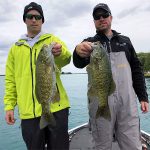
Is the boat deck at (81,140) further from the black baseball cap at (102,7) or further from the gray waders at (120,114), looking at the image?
the black baseball cap at (102,7)

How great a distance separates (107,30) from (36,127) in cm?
195

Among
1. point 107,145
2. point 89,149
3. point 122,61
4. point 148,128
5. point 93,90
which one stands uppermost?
point 122,61

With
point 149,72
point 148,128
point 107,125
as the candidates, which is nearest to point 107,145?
point 107,125

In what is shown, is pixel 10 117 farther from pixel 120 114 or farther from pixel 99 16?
pixel 99 16

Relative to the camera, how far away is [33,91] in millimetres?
4836

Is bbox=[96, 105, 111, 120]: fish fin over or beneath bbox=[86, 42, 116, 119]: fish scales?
beneath

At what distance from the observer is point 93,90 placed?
4266 mm

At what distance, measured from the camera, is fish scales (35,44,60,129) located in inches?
161

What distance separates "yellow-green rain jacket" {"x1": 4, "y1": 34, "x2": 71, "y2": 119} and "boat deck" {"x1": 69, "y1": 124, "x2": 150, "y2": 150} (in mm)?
2423

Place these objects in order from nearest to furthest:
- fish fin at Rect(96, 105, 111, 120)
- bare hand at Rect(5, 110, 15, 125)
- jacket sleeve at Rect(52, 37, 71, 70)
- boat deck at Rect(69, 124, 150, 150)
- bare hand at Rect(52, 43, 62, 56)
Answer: bare hand at Rect(52, 43, 62, 56) → fish fin at Rect(96, 105, 111, 120) → jacket sleeve at Rect(52, 37, 71, 70) → bare hand at Rect(5, 110, 15, 125) → boat deck at Rect(69, 124, 150, 150)

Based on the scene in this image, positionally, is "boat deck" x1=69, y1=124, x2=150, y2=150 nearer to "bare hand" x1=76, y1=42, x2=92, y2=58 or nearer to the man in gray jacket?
the man in gray jacket

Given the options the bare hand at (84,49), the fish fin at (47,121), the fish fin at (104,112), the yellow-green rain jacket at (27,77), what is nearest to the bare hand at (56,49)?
the bare hand at (84,49)

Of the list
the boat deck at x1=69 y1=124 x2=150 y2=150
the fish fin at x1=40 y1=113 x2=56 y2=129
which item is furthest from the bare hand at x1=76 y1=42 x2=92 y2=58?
the boat deck at x1=69 y1=124 x2=150 y2=150

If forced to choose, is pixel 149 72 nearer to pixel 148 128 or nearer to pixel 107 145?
pixel 148 128
